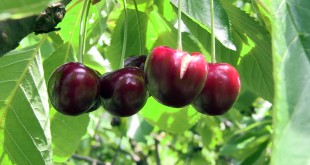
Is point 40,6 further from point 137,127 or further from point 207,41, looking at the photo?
point 137,127

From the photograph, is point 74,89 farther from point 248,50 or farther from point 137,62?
point 248,50

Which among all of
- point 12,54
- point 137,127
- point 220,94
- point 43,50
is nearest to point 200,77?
point 220,94

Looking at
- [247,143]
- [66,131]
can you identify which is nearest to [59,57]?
[66,131]

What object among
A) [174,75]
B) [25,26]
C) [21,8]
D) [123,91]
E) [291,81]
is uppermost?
[21,8]

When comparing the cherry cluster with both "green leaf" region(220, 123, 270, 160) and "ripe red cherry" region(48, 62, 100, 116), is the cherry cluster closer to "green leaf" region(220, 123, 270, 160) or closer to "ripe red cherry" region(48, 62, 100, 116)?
"ripe red cherry" region(48, 62, 100, 116)

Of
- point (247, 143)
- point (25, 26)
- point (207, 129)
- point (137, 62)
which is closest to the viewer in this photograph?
point (25, 26)

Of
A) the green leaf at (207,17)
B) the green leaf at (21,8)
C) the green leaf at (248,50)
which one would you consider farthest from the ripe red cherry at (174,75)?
the green leaf at (21,8)

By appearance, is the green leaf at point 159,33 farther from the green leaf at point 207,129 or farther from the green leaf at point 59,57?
the green leaf at point 207,129
